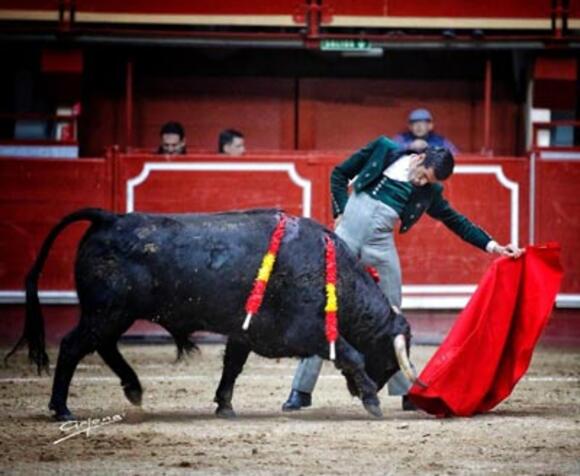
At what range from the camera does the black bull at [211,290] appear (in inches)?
309

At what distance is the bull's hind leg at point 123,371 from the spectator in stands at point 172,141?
5.08m

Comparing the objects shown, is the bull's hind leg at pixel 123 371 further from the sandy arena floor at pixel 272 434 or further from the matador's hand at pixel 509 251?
the matador's hand at pixel 509 251

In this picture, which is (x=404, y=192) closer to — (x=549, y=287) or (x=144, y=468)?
(x=549, y=287)

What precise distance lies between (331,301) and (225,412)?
0.75 meters

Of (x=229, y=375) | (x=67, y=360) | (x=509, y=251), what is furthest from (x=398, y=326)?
(x=67, y=360)

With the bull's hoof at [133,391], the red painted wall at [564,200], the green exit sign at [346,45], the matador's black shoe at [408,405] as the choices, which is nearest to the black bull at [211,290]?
the bull's hoof at [133,391]

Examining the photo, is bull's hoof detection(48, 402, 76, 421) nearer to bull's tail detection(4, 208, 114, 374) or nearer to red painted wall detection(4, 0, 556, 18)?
bull's tail detection(4, 208, 114, 374)

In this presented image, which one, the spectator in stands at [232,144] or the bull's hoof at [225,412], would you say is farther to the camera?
the spectator in stands at [232,144]

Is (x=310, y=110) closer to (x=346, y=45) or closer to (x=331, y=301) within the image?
(x=346, y=45)

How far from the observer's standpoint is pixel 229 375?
26.8 ft

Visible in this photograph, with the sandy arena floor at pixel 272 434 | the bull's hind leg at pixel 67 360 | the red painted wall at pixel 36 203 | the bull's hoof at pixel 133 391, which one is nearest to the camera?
the sandy arena floor at pixel 272 434

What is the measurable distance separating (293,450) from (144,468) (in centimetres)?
70

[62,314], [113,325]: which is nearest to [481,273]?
[62,314]

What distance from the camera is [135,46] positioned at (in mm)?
14164
